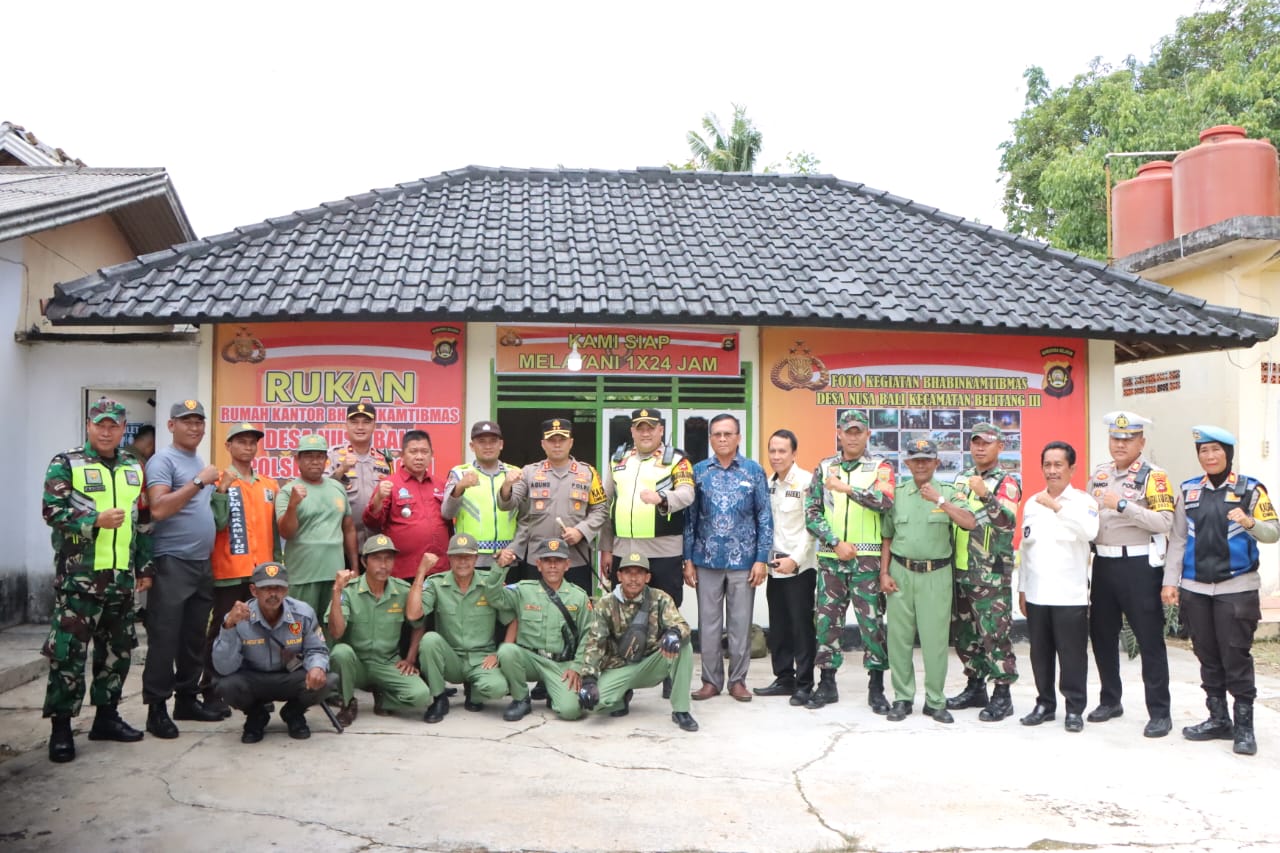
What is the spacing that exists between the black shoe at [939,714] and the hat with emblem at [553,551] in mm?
2496

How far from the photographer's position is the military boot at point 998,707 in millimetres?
6219

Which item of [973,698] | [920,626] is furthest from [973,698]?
[920,626]

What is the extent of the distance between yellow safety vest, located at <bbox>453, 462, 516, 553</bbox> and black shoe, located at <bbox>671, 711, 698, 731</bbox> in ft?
5.30

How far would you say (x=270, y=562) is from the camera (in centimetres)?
602

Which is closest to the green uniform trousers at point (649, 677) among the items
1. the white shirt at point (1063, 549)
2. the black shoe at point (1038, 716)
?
the black shoe at point (1038, 716)

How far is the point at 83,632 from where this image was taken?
17.2 ft

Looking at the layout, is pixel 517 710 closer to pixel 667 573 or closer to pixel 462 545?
pixel 462 545

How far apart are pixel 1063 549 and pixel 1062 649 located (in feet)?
2.05

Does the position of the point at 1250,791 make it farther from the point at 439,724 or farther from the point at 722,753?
the point at 439,724

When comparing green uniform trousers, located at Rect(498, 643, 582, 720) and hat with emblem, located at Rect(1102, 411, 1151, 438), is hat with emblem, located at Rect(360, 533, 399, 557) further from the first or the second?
hat with emblem, located at Rect(1102, 411, 1151, 438)

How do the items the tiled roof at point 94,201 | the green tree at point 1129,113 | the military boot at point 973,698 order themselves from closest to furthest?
the military boot at point 973,698, the tiled roof at point 94,201, the green tree at point 1129,113

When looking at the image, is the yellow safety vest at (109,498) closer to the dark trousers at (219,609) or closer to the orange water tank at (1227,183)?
the dark trousers at (219,609)

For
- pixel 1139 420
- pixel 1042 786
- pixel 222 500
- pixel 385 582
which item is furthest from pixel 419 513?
pixel 1139 420

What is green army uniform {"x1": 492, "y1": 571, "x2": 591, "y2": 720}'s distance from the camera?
623 centimetres
